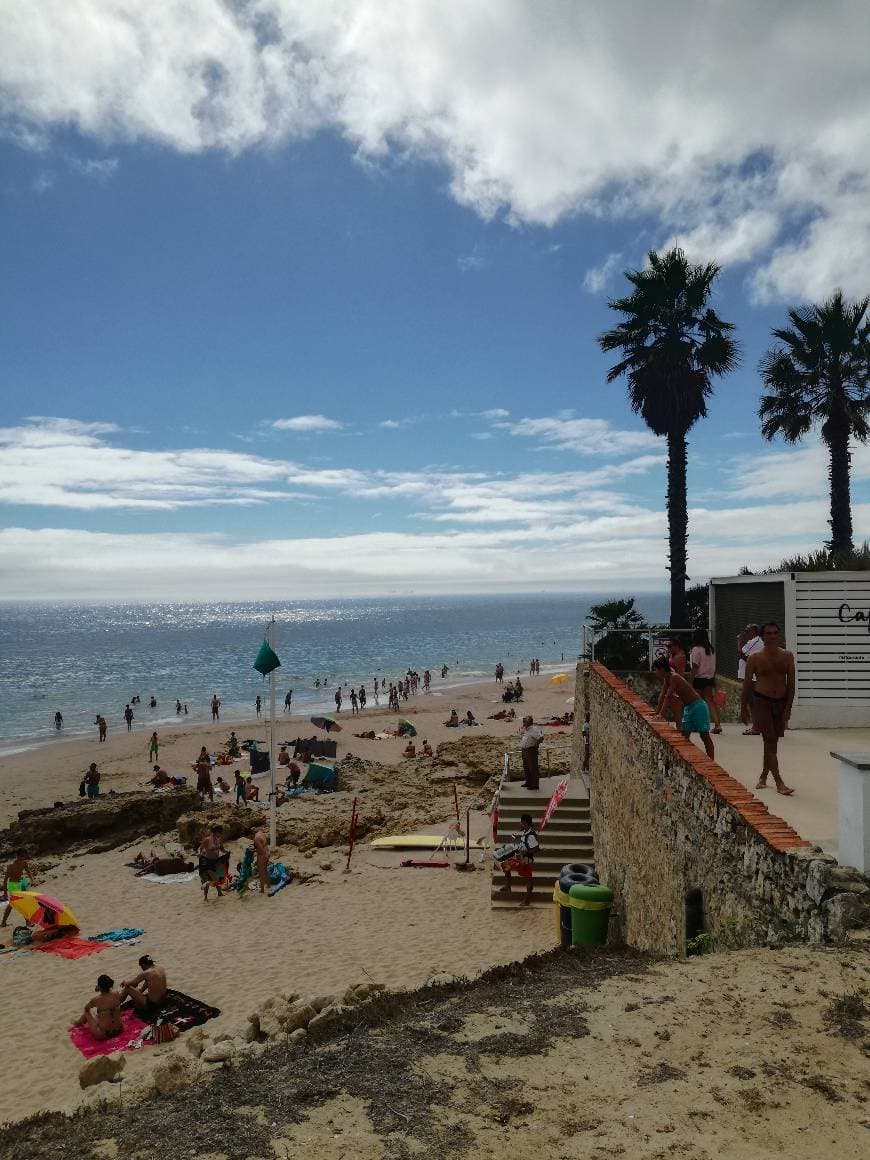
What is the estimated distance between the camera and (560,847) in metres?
13.6

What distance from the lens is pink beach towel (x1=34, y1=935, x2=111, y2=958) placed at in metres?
12.4

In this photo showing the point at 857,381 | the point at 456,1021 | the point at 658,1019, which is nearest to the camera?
the point at 658,1019

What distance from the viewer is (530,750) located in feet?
50.2

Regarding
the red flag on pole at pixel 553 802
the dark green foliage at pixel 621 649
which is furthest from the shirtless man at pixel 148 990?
the dark green foliage at pixel 621 649

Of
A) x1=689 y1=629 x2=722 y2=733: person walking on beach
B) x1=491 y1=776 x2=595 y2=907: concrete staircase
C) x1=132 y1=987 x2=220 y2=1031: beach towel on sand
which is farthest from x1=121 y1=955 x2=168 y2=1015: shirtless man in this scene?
x1=689 y1=629 x2=722 y2=733: person walking on beach

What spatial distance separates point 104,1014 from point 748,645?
11.0 m

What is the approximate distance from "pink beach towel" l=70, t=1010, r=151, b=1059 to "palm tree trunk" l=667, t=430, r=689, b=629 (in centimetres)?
1925

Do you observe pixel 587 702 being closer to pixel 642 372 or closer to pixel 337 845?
pixel 337 845

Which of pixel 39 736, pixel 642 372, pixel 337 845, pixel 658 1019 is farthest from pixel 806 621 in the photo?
pixel 39 736

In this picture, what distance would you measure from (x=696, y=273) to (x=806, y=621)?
16395 mm

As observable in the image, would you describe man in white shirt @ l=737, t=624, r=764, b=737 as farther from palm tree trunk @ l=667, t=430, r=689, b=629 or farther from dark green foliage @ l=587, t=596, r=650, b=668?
A: palm tree trunk @ l=667, t=430, r=689, b=629

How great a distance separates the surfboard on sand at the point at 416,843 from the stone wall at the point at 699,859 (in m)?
5.92

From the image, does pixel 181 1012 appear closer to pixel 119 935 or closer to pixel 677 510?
pixel 119 935

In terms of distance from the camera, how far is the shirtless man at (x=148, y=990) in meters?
9.68
